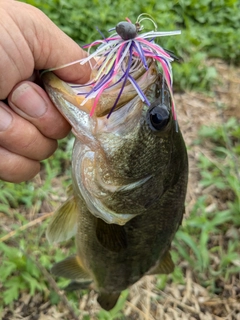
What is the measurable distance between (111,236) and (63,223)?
0.80ft

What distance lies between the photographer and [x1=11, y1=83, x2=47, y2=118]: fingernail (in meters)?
1.56

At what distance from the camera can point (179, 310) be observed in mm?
2811

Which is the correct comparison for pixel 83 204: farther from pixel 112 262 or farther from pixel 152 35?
pixel 152 35

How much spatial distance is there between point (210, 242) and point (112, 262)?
1.32m

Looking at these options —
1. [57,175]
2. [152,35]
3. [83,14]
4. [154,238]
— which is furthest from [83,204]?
[83,14]

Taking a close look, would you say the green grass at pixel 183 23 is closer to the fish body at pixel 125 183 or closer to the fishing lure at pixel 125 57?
the fish body at pixel 125 183

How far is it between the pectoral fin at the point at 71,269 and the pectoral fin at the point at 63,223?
0.37m

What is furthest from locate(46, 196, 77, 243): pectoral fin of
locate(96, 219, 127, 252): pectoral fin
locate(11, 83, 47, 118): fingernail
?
locate(11, 83, 47, 118): fingernail

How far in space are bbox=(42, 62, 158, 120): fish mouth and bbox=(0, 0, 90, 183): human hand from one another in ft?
0.36

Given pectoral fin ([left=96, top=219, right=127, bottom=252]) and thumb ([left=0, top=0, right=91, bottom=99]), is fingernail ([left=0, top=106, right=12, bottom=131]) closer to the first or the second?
thumb ([left=0, top=0, right=91, bottom=99])

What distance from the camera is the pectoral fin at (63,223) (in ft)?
6.23

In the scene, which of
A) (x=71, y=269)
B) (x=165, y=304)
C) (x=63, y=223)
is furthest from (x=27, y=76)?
(x=165, y=304)

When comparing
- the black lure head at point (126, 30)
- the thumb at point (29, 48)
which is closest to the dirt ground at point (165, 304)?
the thumb at point (29, 48)

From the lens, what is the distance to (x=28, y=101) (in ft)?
5.14
